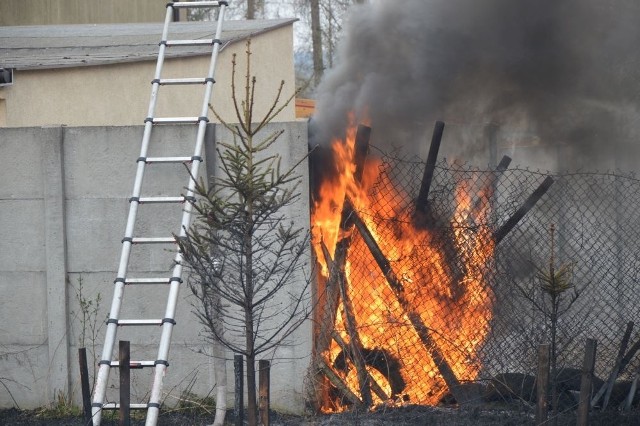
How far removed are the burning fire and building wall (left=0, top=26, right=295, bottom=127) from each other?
13.9 feet

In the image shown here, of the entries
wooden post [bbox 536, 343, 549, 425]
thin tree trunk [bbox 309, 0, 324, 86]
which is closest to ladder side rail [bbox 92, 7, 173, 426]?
wooden post [bbox 536, 343, 549, 425]

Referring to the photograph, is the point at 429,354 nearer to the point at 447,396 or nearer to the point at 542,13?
the point at 447,396

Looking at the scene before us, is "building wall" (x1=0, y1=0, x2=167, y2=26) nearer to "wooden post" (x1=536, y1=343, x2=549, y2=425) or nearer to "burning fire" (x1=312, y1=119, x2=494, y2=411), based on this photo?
"burning fire" (x1=312, y1=119, x2=494, y2=411)

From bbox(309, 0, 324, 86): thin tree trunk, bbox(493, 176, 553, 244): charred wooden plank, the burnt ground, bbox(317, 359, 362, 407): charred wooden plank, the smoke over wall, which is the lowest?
the burnt ground

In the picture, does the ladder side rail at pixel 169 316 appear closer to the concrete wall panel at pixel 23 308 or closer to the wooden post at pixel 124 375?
the wooden post at pixel 124 375

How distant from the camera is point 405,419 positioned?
21.5ft

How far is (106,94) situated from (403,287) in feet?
17.2

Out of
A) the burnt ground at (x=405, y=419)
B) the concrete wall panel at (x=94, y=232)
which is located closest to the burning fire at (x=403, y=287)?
the burnt ground at (x=405, y=419)

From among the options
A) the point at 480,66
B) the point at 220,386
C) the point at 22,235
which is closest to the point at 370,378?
the point at 220,386

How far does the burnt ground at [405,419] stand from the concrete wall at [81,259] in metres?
0.23

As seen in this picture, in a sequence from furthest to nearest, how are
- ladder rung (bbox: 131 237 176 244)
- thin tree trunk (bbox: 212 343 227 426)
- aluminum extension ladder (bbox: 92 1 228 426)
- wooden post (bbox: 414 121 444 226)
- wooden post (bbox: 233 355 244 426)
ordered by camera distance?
1. wooden post (bbox: 414 121 444 226)
2. thin tree trunk (bbox: 212 343 227 426)
3. ladder rung (bbox: 131 237 176 244)
4. aluminum extension ladder (bbox: 92 1 228 426)
5. wooden post (bbox: 233 355 244 426)

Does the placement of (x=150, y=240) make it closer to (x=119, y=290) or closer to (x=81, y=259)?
(x=119, y=290)

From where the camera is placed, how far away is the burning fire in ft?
23.0

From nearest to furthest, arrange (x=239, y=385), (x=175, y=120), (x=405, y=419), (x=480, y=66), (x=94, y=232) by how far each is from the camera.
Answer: (x=239, y=385)
(x=405, y=419)
(x=175, y=120)
(x=94, y=232)
(x=480, y=66)
